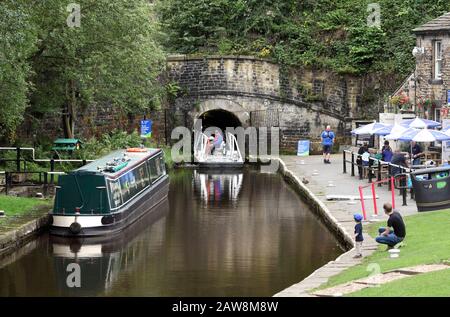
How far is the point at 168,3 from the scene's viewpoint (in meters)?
48.7

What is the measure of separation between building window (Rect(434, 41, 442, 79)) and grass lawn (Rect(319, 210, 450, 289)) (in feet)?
43.5

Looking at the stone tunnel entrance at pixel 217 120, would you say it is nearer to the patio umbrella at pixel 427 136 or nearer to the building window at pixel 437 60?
the building window at pixel 437 60

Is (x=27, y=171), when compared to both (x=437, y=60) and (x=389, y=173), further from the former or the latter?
(x=437, y=60)

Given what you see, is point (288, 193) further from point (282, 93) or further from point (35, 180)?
point (282, 93)

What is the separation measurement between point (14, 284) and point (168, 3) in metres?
30.3

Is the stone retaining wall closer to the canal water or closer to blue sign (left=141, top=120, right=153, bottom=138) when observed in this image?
the canal water

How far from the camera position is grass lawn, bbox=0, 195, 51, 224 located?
25484 mm

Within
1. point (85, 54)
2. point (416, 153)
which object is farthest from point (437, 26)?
point (85, 54)

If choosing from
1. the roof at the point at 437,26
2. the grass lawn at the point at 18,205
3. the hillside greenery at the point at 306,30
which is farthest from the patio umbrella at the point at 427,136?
the hillside greenery at the point at 306,30

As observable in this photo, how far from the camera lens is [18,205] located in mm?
26406

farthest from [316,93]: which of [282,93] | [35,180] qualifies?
[35,180]

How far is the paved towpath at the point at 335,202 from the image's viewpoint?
734 inches

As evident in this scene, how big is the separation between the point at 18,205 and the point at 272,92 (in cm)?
2103

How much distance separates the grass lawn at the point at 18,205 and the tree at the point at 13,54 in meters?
2.17
